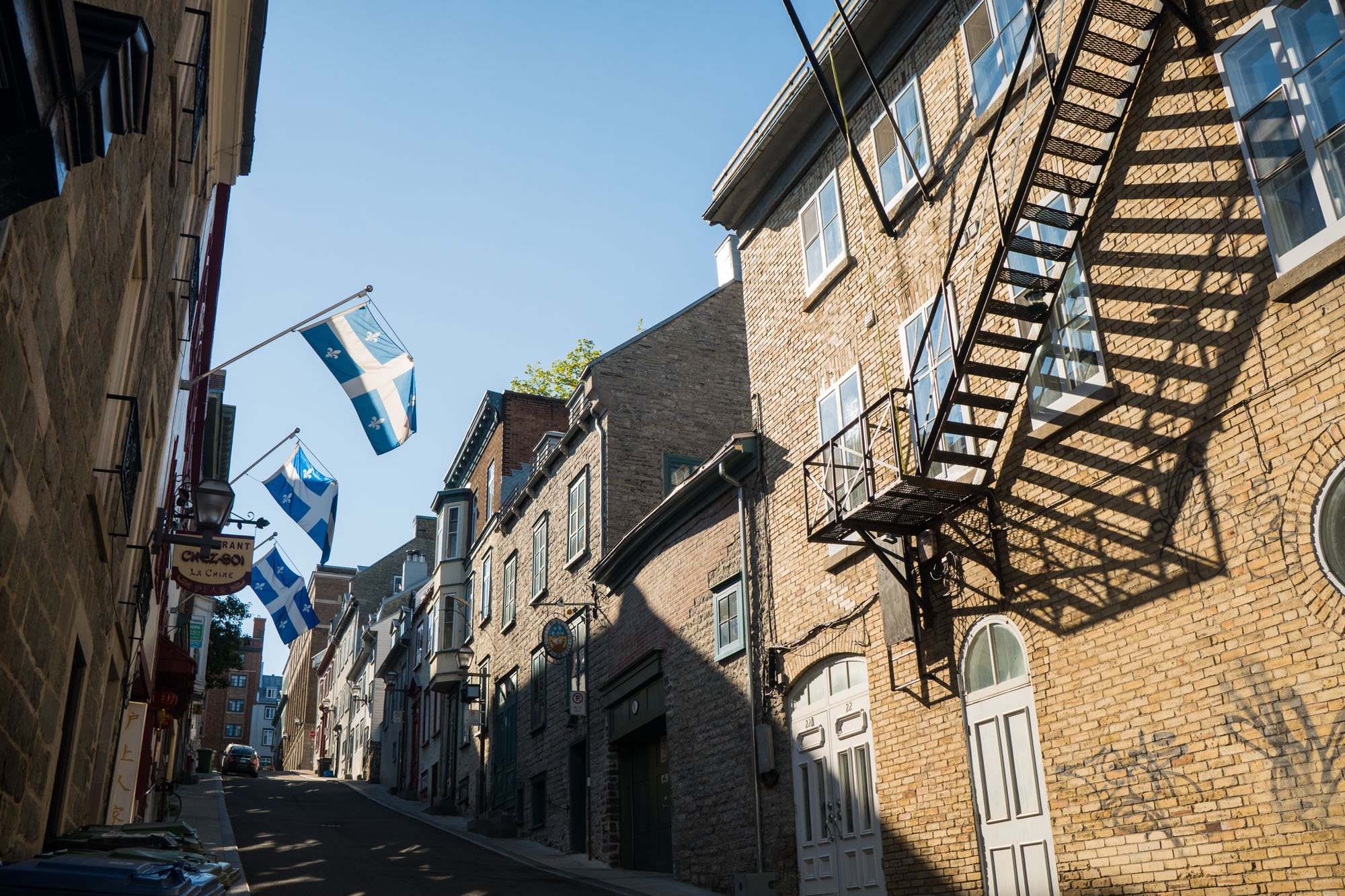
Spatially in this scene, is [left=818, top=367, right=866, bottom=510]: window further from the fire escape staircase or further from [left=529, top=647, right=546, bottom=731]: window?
[left=529, top=647, right=546, bottom=731]: window

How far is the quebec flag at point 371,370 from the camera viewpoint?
48.3ft

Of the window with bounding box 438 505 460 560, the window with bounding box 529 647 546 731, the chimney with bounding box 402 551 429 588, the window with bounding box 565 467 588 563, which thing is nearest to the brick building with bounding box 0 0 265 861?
the window with bounding box 565 467 588 563

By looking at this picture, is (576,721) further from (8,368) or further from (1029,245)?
(8,368)

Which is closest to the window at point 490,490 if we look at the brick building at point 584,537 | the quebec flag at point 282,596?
the brick building at point 584,537

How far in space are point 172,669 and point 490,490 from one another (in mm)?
14814

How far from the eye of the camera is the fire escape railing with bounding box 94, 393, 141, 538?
289 inches

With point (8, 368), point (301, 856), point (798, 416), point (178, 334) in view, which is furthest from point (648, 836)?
point (8, 368)

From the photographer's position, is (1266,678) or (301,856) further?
(301,856)

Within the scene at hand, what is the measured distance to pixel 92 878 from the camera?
4.02 m

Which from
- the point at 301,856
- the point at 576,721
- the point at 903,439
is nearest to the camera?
the point at 903,439

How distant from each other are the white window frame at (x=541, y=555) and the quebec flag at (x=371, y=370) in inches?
453

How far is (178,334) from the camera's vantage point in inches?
512

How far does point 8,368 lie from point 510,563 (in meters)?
26.6

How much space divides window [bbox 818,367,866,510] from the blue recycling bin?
30.3 ft
